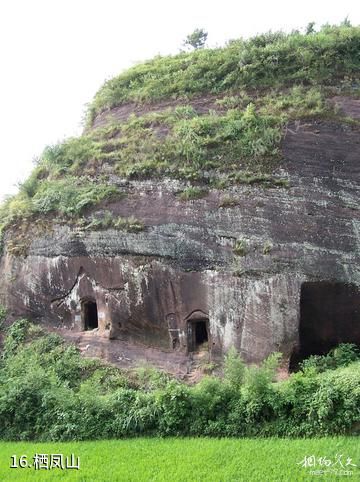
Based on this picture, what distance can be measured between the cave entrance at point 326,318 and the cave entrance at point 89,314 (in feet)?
18.6

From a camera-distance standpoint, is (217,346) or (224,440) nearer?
(224,440)

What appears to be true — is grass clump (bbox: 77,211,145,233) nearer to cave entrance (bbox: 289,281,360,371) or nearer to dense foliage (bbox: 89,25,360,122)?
cave entrance (bbox: 289,281,360,371)

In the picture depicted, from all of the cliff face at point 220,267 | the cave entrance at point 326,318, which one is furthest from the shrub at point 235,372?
the cave entrance at point 326,318

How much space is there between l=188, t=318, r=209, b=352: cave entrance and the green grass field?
12.8ft

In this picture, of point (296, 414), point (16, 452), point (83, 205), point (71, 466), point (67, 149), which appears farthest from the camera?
point (67, 149)

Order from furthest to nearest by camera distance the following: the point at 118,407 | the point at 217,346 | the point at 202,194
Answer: the point at 202,194
the point at 217,346
the point at 118,407

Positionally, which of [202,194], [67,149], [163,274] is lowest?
[163,274]

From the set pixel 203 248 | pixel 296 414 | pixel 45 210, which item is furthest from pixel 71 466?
pixel 45 210

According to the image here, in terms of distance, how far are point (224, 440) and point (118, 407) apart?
258 centimetres

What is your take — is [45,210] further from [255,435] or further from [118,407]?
[255,435]

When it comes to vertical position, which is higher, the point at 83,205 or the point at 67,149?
the point at 67,149

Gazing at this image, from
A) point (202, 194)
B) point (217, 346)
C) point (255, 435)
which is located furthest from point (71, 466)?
point (202, 194)

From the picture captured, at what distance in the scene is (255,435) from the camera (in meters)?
9.35

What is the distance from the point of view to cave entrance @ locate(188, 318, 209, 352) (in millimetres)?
13383
